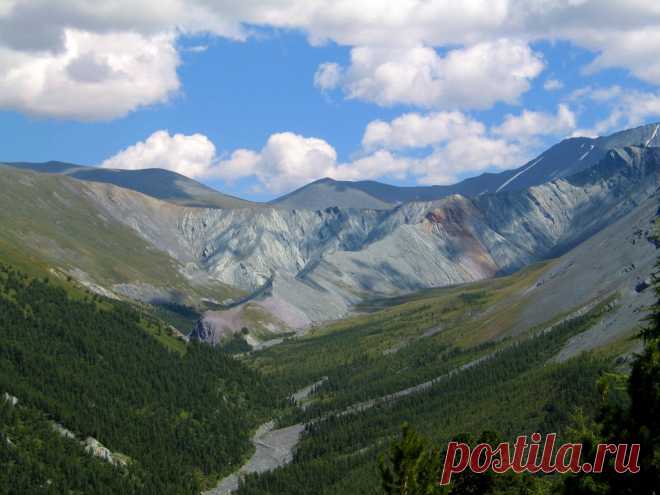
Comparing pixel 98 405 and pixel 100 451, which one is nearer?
pixel 100 451

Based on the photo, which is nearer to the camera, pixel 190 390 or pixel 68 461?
pixel 68 461

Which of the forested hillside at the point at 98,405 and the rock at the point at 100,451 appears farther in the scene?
the rock at the point at 100,451

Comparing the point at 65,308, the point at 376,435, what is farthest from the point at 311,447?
the point at 65,308

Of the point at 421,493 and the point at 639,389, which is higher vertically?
the point at 639,389

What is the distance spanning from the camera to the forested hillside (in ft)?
391

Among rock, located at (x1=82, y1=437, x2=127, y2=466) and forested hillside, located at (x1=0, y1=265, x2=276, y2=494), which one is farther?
rock, located at (x1=82, y1=437, x2=127, y2=466)

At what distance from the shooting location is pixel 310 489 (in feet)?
A: 440

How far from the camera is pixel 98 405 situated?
14975cm

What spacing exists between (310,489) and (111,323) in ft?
276

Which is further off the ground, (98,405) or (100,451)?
(98,405)

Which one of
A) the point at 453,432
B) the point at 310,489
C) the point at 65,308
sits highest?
the point at 65,308

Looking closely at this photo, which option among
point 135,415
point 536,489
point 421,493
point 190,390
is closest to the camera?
point 421,493

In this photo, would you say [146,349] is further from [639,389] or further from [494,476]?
[639,389]

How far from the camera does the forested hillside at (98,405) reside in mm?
119188
